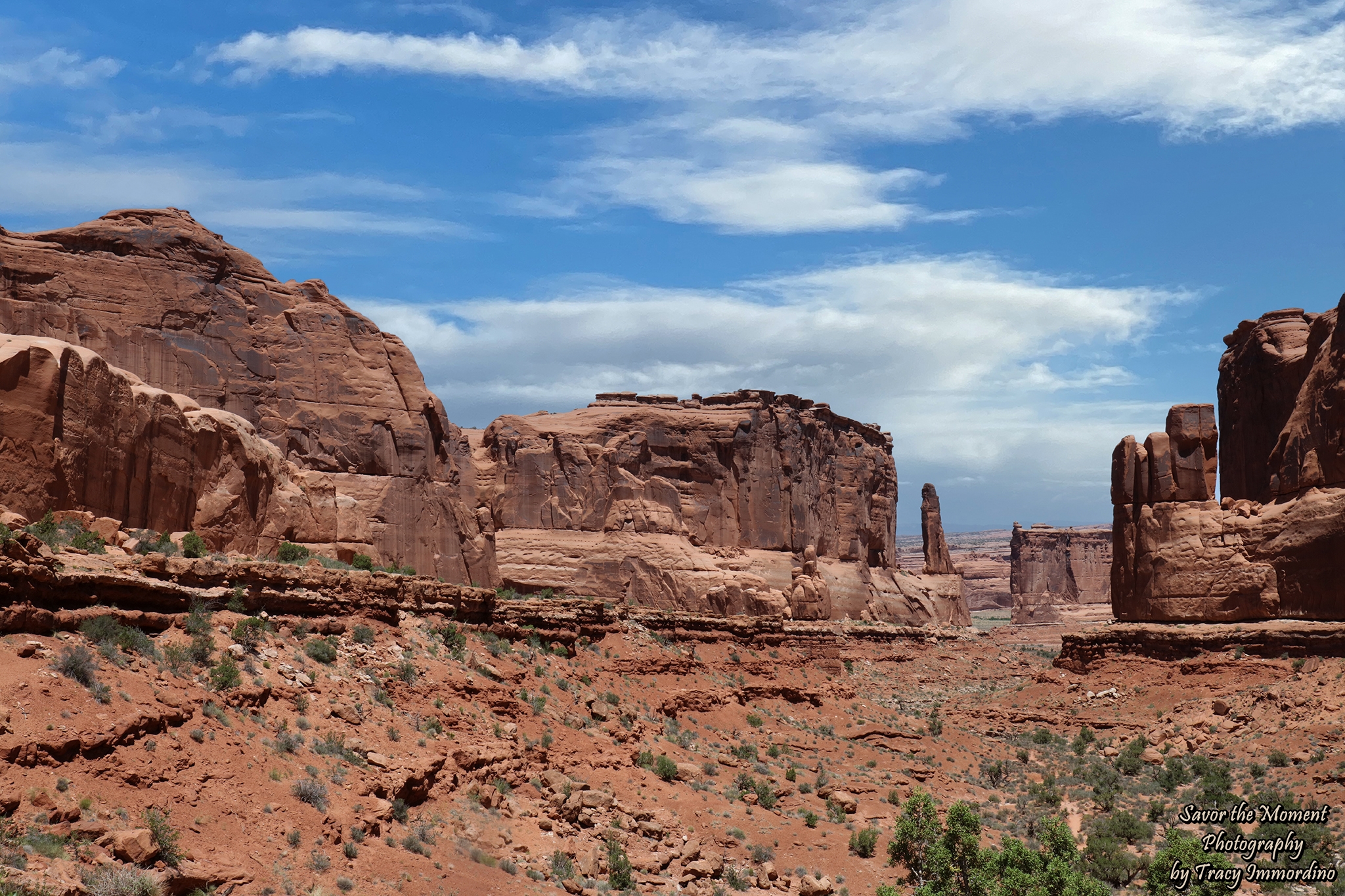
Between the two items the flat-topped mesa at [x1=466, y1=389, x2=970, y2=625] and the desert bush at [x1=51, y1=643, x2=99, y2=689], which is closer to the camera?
the desert bush at [x1=51, y1=643, x2=99, y2=689]

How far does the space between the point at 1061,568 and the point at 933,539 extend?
138ft

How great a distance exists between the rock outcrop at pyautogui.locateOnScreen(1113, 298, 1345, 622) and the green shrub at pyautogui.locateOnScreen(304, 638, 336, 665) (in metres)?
32.9

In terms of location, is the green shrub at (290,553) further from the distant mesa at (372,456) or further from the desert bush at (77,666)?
the desert bush at (77,666)

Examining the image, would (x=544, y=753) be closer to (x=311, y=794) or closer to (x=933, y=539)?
(x=311, y=794)

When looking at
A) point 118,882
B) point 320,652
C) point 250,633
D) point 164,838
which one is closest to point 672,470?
point 320,652

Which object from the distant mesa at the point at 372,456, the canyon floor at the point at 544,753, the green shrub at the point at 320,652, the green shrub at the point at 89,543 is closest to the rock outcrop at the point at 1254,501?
the canyon floor at the point at 544,753

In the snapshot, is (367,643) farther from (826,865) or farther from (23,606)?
(826,865)

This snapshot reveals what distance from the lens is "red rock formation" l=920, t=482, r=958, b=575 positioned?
10162 centimetres

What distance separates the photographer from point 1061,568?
140 m

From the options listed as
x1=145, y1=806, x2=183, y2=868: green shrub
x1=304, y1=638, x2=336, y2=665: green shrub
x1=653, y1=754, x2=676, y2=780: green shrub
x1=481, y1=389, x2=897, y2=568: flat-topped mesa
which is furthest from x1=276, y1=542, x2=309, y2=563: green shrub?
x1=481, y1=389, x2=897, y2=568: flat-topped mesa

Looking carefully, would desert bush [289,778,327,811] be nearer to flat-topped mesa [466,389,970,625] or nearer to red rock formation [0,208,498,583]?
red rock formation [0,208,498,583]

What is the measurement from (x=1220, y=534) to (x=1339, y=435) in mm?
5503

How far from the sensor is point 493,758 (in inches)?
874

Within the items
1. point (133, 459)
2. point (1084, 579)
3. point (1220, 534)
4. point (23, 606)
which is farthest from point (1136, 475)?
point (1084, 579)
